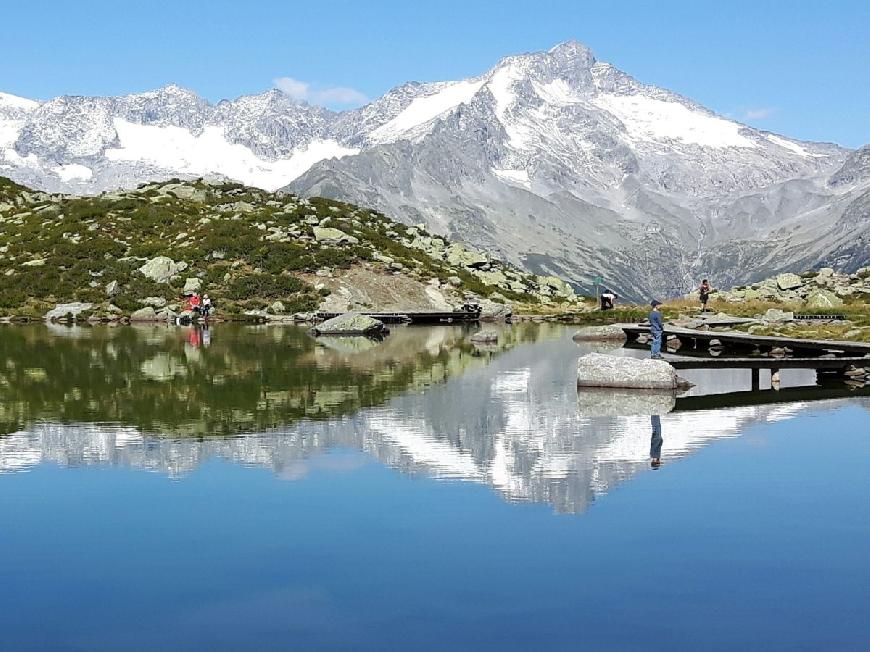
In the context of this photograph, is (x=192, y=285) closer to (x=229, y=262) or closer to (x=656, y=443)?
(x=229, y=262)

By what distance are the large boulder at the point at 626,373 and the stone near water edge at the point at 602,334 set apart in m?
33.1

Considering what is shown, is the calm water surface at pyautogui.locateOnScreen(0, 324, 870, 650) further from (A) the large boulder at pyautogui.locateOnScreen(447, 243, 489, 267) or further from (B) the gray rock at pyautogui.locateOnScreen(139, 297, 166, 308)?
(A) the large boulder at pyautogui.locateOnScreen(447, 243, 489, 267)

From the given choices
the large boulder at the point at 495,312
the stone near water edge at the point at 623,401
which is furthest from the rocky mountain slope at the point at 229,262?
the stone near water edge at the point at 623,401

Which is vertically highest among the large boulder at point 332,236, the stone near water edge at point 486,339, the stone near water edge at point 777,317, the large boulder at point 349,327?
the large boulder at point 332,236

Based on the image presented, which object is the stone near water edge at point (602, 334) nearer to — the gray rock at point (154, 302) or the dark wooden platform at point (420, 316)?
the dark wooden platform at point (420, 316)

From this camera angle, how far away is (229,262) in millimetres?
126312

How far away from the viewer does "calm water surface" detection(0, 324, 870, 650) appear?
14.9m

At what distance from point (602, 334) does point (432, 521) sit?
5632 cm

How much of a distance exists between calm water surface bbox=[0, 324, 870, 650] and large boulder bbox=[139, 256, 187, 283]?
81.6 meters

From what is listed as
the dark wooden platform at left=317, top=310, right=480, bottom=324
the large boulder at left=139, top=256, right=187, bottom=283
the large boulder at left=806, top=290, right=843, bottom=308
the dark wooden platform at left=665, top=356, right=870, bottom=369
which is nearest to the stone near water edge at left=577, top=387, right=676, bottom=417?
the dark wooden platform at left=665, top=356, right=870, bottom=369

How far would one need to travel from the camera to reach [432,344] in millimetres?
74062

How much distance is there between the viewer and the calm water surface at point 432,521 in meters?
14.9

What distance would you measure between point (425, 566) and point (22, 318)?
3867 inches

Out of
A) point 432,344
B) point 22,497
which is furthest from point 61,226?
point 22,497
